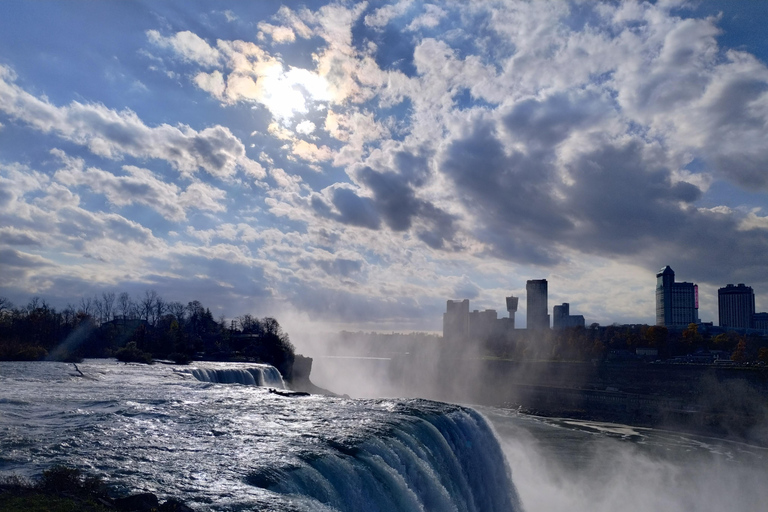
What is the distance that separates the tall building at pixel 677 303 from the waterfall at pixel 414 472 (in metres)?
193

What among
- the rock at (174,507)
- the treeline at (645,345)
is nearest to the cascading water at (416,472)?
the rock at (174,507)

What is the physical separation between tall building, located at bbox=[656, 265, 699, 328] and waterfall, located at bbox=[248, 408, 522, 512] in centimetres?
19261

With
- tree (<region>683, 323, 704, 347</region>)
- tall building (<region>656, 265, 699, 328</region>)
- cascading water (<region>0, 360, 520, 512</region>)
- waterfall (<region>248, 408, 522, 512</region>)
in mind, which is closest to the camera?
cascading water (<region>0, 360, 520, 512</region>)

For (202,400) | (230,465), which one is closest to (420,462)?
(230,465)

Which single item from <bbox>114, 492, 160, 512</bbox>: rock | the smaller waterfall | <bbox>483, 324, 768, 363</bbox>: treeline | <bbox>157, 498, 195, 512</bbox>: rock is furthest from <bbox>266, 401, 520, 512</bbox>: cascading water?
<bbox>483, 324, 768, 363</bbox>: treeline

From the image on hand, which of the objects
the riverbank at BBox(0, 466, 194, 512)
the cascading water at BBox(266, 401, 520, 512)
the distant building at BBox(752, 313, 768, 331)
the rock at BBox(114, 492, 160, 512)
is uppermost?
the distant building at BBox(752, 313, 768, 331)

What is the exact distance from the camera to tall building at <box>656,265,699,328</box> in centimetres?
18900

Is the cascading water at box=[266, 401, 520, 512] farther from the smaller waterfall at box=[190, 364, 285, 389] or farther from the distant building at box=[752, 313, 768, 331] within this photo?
the distant building at box=[752, 313, 768, 331]

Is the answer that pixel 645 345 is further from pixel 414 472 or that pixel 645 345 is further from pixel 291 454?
pixel 291 454

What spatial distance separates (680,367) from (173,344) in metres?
49.3

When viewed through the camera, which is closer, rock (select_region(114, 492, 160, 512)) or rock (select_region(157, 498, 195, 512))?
rock (select_region(114, 492, 160, 512))

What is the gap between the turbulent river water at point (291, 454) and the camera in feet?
34.0

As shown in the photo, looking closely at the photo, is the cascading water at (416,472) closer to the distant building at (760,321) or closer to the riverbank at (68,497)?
the riverbank at (68,497)

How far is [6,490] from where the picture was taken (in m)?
8.05
